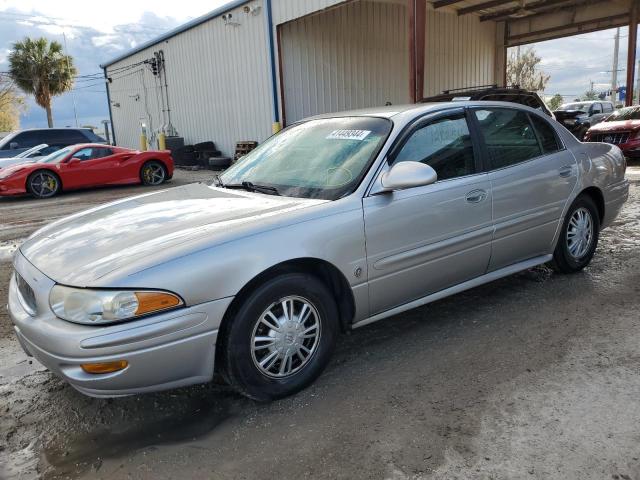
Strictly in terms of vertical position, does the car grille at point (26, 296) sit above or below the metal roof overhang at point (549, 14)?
below

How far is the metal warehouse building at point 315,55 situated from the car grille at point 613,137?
14.6 feet

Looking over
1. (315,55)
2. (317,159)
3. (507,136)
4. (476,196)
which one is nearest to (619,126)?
(315,55)

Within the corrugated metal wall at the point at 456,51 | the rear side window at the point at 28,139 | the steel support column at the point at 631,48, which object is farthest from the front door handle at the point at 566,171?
the steel support column at the point at 631,48

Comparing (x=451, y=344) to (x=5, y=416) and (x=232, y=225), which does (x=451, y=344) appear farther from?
(x=5, y=416)

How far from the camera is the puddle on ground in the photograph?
2.45 meters

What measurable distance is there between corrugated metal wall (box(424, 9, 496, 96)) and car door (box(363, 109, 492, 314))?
15828 mm

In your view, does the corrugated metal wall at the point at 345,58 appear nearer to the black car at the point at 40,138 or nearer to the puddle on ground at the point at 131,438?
the black car at the point at 40,138

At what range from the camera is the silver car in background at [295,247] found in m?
2.42

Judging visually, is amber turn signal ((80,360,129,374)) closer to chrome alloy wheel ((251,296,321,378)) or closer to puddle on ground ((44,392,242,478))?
puddle on ground ((44,392,242,478))

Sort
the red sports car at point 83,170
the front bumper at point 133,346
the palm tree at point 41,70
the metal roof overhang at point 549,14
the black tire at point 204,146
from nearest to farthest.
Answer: the front bumper at point 133,346 → the red sports car at point 83,170 → the metal roof overhang at point 549,14 → the black tire at point 204,146 → the palm tree at point 41,70

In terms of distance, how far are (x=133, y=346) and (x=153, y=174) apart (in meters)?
11.7

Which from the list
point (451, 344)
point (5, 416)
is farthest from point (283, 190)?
point (5, 416)

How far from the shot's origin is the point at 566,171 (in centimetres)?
429

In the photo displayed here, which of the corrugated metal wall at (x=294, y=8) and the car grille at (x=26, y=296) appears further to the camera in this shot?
the corrugated metal wall at (x=294, y=8)
